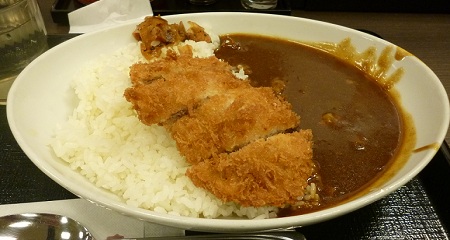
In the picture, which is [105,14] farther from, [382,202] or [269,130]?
[382,202]

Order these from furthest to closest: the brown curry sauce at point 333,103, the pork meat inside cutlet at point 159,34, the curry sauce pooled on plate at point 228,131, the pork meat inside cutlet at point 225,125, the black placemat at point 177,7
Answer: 1. the black placemat at point 177,7
2. the pork meat inside cutlet at point 159,34
3. the brown curry sauce at point 333,103
4. the pork meat inside cutlet at point 225,125
5. the curry sauce pooled on plate at point 228,131

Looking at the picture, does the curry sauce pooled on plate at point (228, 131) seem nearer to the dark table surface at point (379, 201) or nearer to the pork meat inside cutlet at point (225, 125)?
the pork meat inside cutlet at point (225, 125)

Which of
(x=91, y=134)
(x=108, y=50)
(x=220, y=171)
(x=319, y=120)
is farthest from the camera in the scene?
(x=108, y=50)

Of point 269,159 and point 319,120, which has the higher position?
point 269,159

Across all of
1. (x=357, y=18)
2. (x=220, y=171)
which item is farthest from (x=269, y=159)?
(x=357, y=18)

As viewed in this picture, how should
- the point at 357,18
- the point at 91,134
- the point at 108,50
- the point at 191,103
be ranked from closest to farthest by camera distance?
the point at 191,103
the point at 91,134
the point at 108,50
the point at 357,18

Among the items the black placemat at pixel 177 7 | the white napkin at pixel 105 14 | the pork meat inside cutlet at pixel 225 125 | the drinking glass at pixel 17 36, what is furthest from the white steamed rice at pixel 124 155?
the black placemat at pixel 177 7

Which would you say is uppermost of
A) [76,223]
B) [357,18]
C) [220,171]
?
[220,171]

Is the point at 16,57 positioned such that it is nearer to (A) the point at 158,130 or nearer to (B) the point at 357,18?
(A) the point at 158,130
